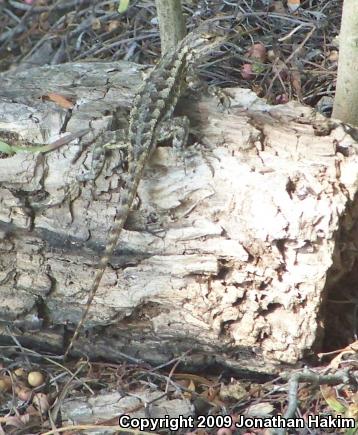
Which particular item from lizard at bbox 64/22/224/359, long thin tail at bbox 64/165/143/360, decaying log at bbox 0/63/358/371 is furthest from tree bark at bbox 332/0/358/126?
long thin tail at bbox 64/165/143/360

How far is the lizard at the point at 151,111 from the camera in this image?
2.68 meters

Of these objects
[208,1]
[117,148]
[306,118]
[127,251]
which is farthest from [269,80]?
[127,251]

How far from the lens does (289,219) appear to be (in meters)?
2.53

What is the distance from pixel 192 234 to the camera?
8.70 feet

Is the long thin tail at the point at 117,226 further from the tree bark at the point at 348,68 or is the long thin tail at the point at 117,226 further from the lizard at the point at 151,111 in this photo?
the tree bark at the point at 348,68

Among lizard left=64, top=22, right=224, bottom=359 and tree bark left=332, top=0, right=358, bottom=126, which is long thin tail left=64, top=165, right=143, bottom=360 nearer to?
lizard left=64, top=22, right=224, bottom=359

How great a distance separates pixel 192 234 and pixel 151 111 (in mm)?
653

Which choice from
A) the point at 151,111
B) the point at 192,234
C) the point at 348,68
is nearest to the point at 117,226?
the point at 192,234

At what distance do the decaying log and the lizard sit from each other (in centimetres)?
7

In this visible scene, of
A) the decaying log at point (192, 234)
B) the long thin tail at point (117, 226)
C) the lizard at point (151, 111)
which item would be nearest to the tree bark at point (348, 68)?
the decaying log at point (192, 234)

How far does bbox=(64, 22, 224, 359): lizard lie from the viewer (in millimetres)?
2676

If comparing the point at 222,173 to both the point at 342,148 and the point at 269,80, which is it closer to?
→ the point at 342,148

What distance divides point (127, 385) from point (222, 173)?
3.20 feet

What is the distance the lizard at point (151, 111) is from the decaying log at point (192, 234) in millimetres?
74
